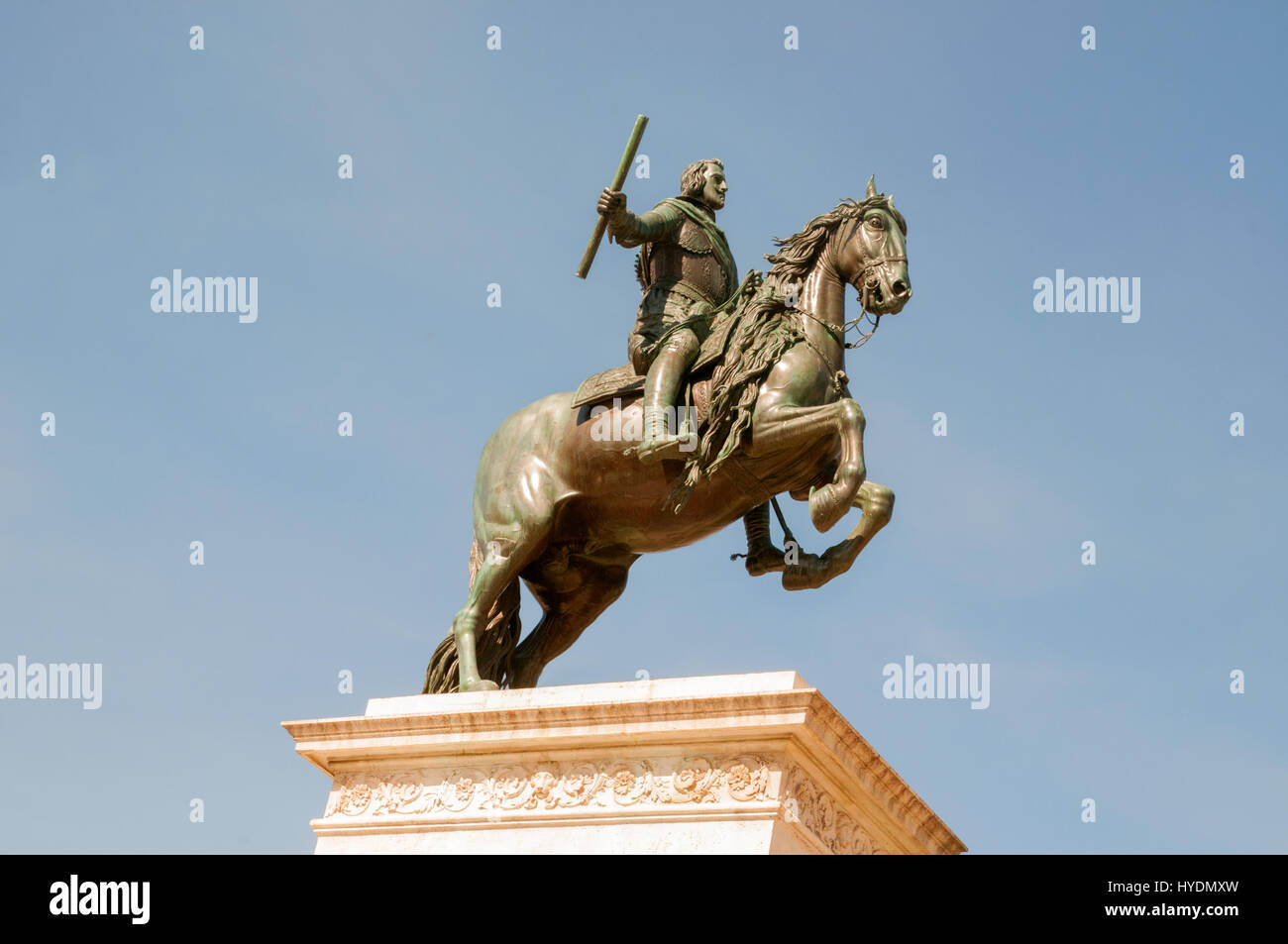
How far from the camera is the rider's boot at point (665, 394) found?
37.7 feet

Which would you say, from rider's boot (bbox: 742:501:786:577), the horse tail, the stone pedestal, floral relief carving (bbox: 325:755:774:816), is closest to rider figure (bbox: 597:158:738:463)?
rider's boot (bbox: 742:501:786:577)

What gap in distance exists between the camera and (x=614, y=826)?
10.4 meters

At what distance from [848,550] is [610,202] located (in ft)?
8.97

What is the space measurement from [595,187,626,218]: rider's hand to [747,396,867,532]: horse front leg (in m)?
1.76

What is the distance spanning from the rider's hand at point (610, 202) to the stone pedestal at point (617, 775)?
10.5 feet

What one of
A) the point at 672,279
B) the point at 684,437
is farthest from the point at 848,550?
the point at 672,279

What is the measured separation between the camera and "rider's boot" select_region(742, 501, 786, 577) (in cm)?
1195

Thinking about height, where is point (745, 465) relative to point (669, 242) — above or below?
below

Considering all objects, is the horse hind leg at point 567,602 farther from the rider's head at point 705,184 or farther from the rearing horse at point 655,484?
the rider's head at point 705,184

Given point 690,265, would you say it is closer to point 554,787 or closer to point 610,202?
point 610,202
